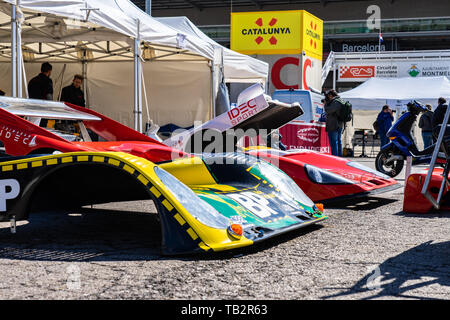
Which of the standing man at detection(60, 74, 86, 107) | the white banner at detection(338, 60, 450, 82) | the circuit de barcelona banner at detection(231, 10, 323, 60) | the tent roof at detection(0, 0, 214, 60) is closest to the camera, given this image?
the tent roof at detection(0, 0, 214, 60)

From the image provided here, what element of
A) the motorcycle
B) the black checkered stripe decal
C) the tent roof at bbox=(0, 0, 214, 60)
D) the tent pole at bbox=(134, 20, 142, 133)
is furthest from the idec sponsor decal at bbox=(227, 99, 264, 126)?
the tent pole at bbox=(134, 20, 142, 133)

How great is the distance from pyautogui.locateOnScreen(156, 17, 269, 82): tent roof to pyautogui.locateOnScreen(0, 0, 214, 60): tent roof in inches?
23.3

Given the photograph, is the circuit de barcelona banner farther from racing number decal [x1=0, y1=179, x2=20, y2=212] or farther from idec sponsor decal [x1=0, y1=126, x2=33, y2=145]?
racing number decal [x1=0, y1=179, x2=20, y2=212]

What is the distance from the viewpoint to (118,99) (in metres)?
13.7

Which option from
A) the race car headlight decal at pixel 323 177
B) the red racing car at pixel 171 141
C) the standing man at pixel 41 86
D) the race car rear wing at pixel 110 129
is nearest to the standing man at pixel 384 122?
the standing man at pixel 41 86

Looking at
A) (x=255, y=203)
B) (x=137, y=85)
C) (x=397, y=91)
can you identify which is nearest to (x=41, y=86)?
(x=137, y=85)

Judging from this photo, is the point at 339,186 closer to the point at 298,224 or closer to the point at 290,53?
the point at 298,224

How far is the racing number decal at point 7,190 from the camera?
3.55 metres

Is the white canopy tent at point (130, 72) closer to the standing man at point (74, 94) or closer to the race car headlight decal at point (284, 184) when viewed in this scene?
the standing man at point (74, 94)

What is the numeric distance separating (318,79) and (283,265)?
19157 mm

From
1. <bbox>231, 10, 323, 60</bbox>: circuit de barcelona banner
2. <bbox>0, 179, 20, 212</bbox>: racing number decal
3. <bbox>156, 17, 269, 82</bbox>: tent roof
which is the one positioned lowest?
<bbox>0, 179, 20, 212</bbox>: racing number decal

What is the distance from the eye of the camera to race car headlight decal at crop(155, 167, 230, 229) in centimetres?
334

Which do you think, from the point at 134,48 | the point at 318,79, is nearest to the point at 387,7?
the point at 318,79

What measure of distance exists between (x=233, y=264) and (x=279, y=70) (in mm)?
17402
